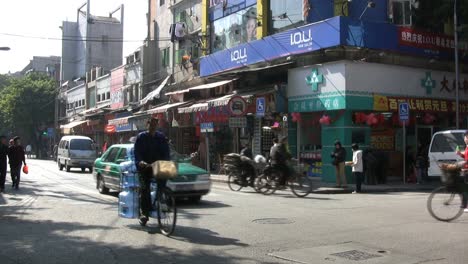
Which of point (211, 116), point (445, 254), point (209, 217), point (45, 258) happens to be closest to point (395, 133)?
point (211, 116)

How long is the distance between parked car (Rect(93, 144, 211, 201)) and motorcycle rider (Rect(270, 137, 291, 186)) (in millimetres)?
2581

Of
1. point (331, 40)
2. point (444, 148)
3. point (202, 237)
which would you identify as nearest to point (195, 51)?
point (331, 40)

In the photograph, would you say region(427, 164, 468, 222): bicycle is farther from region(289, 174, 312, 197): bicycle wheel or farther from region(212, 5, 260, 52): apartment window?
region(212, 5, 260, 52): apartment window

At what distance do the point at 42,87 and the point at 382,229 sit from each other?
59.6 metres

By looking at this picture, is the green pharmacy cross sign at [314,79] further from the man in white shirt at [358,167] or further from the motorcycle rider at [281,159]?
the motorcycle rider at [281,159]

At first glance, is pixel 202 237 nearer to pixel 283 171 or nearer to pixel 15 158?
pixel 283 171

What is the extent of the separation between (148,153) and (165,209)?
39.0 inches

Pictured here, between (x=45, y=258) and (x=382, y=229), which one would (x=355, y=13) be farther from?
(x=45, y=258)

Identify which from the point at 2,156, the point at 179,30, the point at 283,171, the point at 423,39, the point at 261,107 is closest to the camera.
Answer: the point at 283,171

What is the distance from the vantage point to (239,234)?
28.3ft

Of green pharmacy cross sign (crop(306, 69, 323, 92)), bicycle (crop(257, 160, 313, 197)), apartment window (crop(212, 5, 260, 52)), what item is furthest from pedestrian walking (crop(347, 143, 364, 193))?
apartment window (crop(212, 5, 260, 52))

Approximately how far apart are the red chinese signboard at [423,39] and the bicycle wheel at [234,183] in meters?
9.52

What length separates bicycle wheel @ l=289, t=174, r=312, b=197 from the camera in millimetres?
15289

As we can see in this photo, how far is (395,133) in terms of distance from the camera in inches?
881
